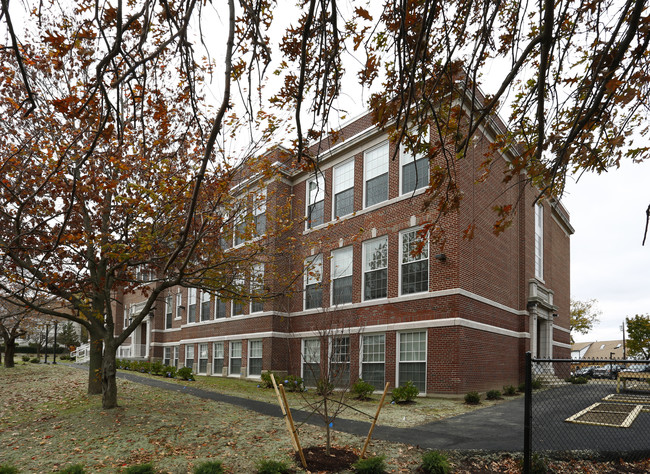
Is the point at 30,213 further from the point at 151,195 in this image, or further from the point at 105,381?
the point at 105,381

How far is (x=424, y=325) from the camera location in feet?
57.3

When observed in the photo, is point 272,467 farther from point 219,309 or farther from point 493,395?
point 219,309

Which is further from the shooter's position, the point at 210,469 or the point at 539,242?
the point at 539,242

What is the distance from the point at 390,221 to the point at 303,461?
1264cm

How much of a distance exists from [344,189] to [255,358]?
929 centimetres

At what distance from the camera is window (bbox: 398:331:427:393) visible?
57.1ft

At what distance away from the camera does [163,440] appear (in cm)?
953

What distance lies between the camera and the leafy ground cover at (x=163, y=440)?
806cm

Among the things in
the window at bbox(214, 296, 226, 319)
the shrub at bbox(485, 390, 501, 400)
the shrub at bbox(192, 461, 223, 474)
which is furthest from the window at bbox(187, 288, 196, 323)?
the shrub at bbox(192, 461, 223, 474)

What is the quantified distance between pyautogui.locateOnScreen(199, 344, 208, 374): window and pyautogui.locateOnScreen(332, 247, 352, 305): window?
11.4 m

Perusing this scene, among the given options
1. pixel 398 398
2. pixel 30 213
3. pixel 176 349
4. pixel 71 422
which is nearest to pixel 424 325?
pixel 398 398

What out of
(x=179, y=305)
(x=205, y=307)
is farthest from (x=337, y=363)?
(x=179, y=305)

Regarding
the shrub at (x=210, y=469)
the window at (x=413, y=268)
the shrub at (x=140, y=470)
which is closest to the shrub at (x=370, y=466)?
the shrub at (x=210, y=469)

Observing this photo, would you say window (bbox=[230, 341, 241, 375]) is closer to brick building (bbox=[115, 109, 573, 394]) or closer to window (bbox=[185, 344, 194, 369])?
brick building (bbox=[115, 109, 573, 394])
